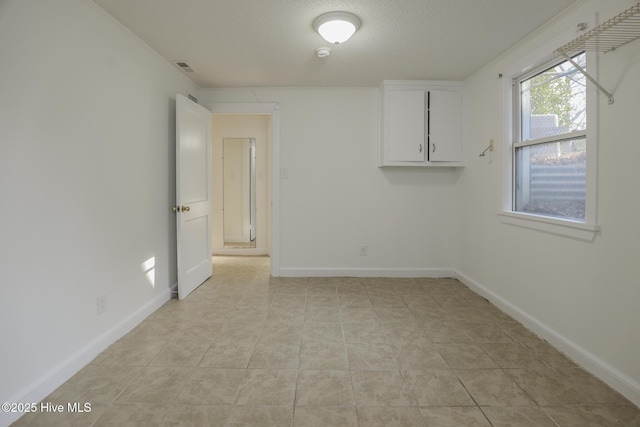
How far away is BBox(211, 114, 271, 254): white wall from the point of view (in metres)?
5.43

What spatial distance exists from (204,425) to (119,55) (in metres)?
2.50

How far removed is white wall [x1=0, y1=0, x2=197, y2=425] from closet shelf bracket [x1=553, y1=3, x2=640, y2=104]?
2.87 meters

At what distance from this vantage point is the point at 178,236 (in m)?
3.19

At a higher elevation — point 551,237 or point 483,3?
point 483,3

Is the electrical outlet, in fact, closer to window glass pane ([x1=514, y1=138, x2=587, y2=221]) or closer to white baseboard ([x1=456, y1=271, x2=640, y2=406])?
white baseboard ([x1=456, y1=271, x2=640, y2=406])

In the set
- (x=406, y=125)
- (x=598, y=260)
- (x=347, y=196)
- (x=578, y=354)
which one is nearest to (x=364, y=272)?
(x=347, y=196)

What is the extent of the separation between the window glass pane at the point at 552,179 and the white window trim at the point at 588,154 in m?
0.09

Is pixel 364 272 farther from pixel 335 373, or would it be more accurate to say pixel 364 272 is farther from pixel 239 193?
Result: pixel 239 193

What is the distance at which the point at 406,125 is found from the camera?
12.4 feet

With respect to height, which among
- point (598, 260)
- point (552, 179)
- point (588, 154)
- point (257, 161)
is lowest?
point (598, 260)

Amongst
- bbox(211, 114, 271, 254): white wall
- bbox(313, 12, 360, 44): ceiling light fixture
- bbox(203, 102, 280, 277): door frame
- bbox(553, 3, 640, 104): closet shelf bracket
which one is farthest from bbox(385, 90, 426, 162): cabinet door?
bbox(211, 114, 271, 254): white wall

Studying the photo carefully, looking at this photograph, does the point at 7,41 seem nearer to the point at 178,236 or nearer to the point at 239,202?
the point at 178,236

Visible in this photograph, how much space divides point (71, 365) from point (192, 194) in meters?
A: 1.87

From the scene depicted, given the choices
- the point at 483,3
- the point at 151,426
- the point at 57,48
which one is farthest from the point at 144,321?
the point at 483,3
